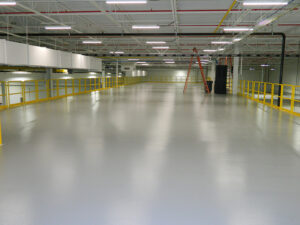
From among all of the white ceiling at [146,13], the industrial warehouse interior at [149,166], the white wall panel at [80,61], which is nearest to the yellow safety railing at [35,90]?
the white wall panel at [80,61]

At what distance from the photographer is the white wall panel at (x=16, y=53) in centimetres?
1224

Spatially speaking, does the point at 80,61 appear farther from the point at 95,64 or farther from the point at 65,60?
the point at 95,64

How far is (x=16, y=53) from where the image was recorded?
Result: 12859 millimetres

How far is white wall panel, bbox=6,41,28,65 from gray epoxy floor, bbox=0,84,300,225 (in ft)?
16.2

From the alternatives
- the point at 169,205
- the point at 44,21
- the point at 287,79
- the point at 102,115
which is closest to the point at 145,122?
the point at 102,115

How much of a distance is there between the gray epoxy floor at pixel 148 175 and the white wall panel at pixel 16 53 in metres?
4.93

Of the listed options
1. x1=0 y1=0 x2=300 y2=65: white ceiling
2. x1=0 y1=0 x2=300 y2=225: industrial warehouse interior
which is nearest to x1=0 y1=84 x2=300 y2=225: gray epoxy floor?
x1=0 y1=0 x2=300 y2=225: industrial warehouse interior

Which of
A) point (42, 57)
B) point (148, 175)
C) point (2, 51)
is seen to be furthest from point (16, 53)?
point (148, 175)

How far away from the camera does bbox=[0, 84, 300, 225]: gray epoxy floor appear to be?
3479 millimetres

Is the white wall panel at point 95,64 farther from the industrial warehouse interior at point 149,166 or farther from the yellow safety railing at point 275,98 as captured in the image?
the yellow safety railing at point 275,98

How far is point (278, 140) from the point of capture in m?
7.41

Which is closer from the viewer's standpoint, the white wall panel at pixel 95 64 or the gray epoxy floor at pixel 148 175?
the gray epoxy floor at pixel 148 175

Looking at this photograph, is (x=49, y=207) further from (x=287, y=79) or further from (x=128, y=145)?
(x=287, y=79)

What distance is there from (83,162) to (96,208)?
6.34ft
